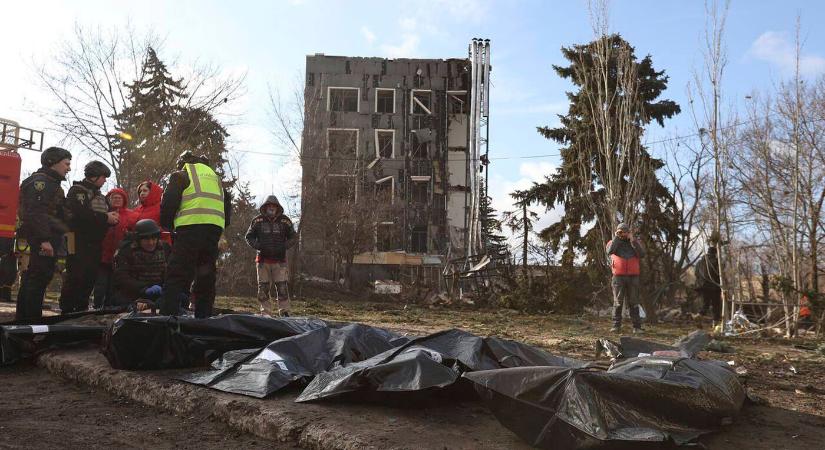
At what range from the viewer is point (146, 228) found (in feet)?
21.8

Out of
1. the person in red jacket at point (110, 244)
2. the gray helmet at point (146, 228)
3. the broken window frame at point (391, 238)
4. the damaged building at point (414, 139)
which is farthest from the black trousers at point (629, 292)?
the damaged building at point (414, 139)

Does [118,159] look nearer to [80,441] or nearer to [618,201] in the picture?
[618,201]

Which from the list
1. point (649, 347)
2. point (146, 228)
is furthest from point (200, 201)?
point (649, 347)

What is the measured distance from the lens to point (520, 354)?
A: 4.02 m

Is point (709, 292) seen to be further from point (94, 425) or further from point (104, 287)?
point (94, 425)

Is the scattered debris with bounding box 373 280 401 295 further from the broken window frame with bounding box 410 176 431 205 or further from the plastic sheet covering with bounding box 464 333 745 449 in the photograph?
the plastic sheet covering with bounding box 464 333 745 449

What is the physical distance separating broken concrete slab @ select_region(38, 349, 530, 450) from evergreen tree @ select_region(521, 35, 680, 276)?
1163 centimetres

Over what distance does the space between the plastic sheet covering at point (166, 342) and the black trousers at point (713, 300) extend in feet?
40.3

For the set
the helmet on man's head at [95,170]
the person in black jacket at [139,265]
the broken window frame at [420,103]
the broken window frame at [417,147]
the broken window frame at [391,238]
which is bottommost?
the person in black jacket at [139,265]

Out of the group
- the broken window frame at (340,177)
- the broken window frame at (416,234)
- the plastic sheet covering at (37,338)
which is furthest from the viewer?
the broken window frame at (416,234)

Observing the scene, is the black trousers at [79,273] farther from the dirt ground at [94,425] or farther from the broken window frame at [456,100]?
the broken window frame at [456,100]

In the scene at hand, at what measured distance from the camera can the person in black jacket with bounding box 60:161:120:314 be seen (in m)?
6.25

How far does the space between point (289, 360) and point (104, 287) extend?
15.2 ft

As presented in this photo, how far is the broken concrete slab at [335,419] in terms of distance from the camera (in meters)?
2.70
